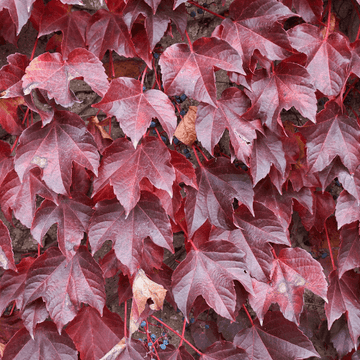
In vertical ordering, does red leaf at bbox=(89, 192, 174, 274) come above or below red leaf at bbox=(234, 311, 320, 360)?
above

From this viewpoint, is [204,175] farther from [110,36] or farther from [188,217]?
[110,36]

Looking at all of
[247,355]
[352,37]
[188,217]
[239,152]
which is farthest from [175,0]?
[247,355]

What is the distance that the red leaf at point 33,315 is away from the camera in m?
1.00

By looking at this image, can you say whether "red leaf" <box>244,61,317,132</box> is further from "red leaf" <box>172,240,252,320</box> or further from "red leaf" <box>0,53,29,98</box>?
"red leaf" <box>0,53,29,98</box>

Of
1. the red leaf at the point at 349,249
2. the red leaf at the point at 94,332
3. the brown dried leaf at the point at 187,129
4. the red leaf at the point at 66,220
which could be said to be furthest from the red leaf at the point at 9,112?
the red leaf at the point at 349,249

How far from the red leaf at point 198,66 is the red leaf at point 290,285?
572 millimetres

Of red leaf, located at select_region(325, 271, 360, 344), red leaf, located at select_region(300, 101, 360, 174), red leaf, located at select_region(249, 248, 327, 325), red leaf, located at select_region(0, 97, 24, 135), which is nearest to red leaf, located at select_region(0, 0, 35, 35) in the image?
red leaf, located at select_region(0, 97, 24, 135)

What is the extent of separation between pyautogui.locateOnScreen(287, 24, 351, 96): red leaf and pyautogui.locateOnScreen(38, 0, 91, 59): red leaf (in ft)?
2.07

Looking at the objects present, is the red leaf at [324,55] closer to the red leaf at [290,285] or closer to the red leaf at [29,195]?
the red leaf at [290,285]

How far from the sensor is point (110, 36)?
1016 millimetres

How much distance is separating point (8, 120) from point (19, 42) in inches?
14.8

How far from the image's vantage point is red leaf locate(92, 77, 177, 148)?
855 millimetres

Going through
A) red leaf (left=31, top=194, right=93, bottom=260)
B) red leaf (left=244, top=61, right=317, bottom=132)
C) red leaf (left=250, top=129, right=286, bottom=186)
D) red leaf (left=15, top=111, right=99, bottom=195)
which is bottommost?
red leaf (left=31, top=194, right=93, bottom=260)

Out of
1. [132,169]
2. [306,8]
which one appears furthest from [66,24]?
[306,8]
